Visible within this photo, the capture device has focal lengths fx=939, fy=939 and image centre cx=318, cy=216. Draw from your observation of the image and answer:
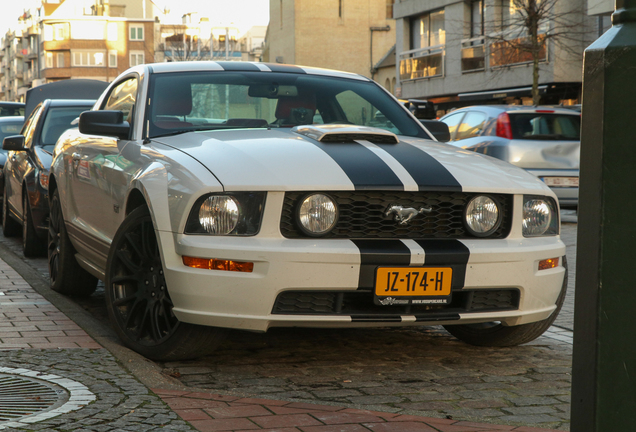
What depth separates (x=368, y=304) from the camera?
4.31 m

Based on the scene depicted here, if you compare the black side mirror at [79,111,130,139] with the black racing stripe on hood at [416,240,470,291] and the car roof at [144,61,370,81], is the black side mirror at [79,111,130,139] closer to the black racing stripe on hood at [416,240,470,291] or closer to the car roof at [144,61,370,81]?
the car roof at [144,61,370,81]

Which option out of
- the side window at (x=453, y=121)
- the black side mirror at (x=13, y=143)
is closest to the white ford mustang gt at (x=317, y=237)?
the black side mirror at (x=13, y=143)

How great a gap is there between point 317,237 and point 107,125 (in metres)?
1.79

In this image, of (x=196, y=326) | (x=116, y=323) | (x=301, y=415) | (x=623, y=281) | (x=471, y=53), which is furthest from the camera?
(x=471, y=53)

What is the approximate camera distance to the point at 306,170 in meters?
4.26

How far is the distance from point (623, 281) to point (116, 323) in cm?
327

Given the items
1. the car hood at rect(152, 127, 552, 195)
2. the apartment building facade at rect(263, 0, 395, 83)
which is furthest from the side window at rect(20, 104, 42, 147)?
the apartment building facade at rect(263, 0, 395, 83)

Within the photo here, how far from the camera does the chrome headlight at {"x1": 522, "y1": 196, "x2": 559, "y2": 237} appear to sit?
15.2 ft

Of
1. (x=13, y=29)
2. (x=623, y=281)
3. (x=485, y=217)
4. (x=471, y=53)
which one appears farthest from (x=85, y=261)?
(x=13, y=29)

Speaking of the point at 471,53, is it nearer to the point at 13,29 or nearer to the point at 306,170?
the point at 306,170

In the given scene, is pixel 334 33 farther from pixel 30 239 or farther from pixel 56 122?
pixel 30 239

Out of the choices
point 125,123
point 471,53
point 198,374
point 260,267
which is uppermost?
point 471,53

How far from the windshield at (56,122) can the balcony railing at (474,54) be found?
26043 millimetres

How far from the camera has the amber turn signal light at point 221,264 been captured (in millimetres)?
4125
